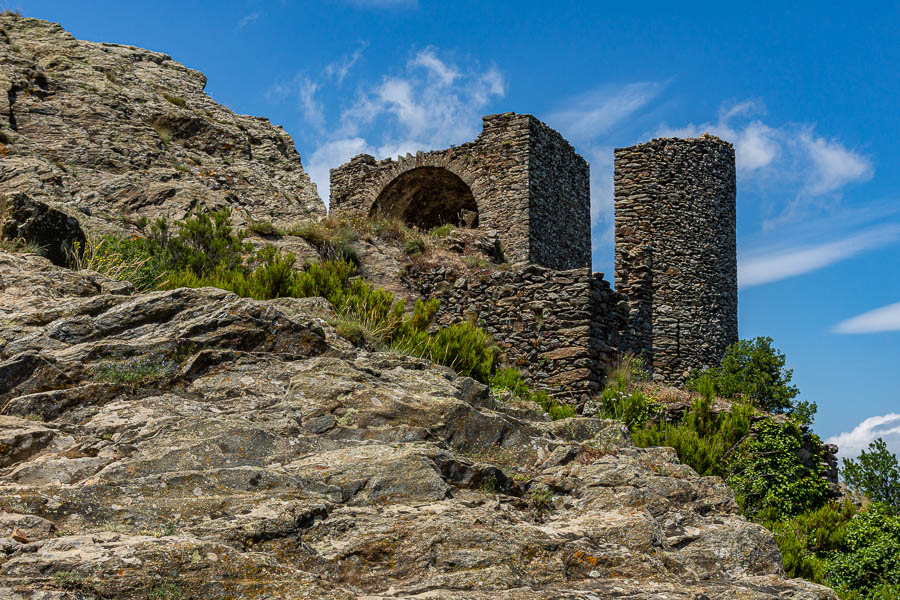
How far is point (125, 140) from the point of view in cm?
1530

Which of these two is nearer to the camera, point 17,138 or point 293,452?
point 293,452

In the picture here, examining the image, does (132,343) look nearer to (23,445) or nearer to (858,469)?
(23,445)

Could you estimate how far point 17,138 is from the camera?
13.4 metres

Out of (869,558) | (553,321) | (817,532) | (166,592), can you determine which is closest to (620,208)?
(553,321)

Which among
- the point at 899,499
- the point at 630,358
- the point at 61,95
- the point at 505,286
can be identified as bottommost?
the point at 899,499

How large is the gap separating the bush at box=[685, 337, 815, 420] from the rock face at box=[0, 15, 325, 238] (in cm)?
1080

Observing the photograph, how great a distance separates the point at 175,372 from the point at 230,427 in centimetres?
81

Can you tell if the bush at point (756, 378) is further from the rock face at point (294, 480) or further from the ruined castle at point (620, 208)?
the rock face at point (294, 480)

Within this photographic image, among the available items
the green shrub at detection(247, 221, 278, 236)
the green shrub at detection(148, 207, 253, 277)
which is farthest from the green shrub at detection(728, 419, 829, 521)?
the green shrub at detection(247, 221, 278, 236)

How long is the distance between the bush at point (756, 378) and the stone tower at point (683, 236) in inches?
93.5

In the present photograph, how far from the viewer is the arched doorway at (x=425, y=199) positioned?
23.7 meters

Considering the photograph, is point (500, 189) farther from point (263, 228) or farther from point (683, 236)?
point (263, 228)

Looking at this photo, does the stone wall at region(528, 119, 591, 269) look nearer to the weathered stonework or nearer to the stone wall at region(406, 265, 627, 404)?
the weathered stonework

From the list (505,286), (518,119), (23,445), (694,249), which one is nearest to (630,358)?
(505,286)
